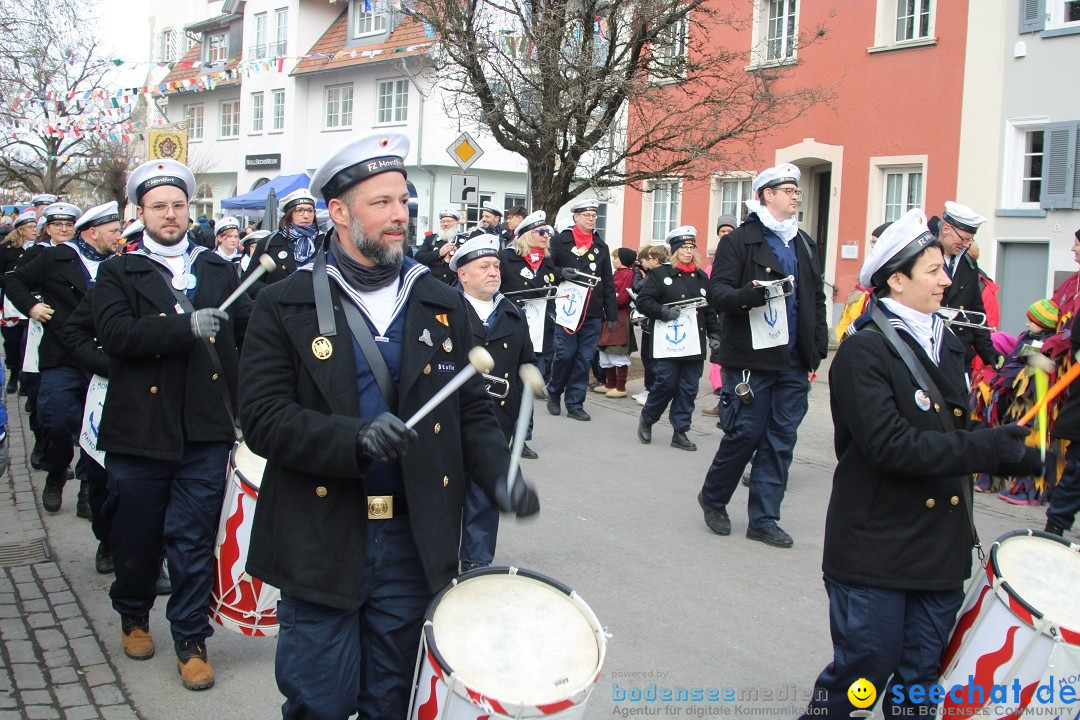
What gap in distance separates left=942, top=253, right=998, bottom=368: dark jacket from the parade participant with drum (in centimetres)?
424

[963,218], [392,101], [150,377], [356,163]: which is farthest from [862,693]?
[392,101]

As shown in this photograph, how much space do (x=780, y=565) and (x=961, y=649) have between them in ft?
9.44

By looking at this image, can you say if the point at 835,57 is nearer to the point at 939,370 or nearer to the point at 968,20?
the point at 968,20

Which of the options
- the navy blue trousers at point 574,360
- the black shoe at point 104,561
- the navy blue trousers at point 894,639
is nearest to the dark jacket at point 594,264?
the navy blue trousers at point 574,360

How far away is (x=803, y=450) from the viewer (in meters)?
9.96

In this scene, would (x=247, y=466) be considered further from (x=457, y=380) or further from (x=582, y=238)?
(x=582, y=238)

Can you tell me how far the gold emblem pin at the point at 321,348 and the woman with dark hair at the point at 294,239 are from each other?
231 inches

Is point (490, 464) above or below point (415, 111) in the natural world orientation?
below

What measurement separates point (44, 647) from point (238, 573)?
3.68 ft

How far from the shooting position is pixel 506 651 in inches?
111

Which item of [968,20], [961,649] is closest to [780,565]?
[961,649]

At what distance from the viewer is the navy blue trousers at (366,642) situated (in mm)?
2871

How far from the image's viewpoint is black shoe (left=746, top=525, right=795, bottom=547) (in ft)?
21.7

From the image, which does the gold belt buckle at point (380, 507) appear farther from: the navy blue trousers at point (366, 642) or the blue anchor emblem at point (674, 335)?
the blue anchor emblem at point (674, 335)
